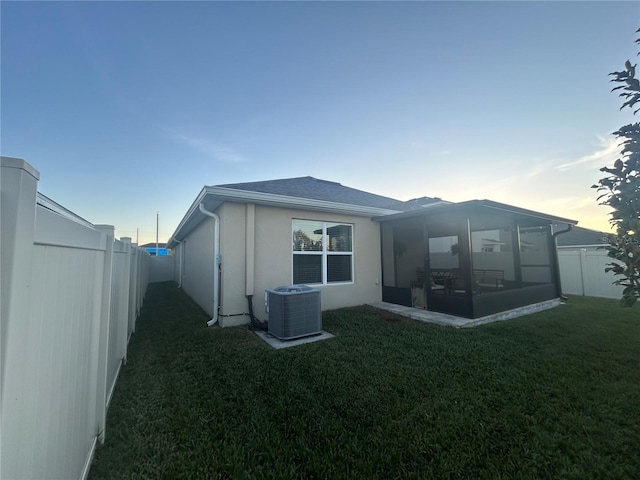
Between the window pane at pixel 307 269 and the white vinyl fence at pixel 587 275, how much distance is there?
1029cm

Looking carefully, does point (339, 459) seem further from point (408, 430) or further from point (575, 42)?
point (575, 42)

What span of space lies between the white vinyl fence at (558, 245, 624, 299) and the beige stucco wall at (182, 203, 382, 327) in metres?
8.62

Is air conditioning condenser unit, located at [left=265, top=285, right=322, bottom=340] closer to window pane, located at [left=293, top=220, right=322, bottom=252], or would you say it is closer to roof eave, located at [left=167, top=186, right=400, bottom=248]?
window pane, located at [left=293, top=220, right=322, bottom=252]

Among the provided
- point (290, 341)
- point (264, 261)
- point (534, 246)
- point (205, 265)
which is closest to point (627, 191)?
point (290, 341)

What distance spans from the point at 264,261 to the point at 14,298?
5295 millimetres

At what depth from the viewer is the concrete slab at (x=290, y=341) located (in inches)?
181

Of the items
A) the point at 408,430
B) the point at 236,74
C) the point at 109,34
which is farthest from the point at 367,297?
the point at 109,34

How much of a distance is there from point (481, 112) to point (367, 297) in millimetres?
6086

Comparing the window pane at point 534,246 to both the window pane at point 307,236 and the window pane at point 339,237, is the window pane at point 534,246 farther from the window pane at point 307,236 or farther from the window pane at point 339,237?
the window pane at point 307,236

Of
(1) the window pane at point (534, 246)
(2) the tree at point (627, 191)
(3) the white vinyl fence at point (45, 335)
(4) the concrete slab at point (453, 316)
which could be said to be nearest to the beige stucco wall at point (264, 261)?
(4) the concrete slab at point (453, 316)

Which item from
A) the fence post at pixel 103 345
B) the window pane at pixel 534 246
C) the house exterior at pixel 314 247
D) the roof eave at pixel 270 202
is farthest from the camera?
the window pane at pixel 534 246

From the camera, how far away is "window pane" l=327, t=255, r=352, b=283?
7180mm

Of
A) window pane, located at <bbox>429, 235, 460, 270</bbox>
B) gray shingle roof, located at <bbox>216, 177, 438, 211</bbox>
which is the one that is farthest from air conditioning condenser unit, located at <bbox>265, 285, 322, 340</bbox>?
window pane, located at <bbox>429, 235, 460, 270</bbox>

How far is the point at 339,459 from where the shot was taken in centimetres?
201
